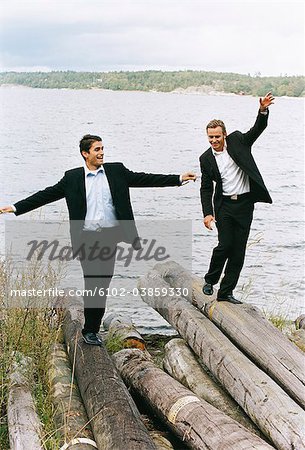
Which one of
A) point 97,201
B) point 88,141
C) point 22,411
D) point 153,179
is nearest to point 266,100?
point 153,179

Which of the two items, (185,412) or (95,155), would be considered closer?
(185,412)

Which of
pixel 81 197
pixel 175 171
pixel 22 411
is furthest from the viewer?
pixel 175 171

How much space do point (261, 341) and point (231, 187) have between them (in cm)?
170

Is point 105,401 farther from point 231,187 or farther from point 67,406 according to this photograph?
point 231,187

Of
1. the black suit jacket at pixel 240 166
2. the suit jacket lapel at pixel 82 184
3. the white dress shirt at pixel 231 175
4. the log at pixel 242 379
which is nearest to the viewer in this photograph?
the log at pixel 242 379

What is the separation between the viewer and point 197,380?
838 centimetres

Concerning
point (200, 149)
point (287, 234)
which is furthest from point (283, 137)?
point (287, 234)

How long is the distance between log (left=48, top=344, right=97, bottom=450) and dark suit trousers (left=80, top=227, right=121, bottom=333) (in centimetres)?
63

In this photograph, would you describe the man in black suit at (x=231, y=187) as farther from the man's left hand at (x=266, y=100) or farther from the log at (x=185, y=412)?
the log at (x=185, y=412)

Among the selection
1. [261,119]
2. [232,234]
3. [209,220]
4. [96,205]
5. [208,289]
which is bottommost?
[208,289]

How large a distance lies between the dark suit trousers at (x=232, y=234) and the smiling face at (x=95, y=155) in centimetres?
174

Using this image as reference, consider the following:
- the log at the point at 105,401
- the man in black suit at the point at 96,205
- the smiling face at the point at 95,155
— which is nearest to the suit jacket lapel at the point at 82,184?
the man in black suit at the point at 96,205

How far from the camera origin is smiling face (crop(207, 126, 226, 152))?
28.2 ft

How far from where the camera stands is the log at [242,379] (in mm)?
6582
